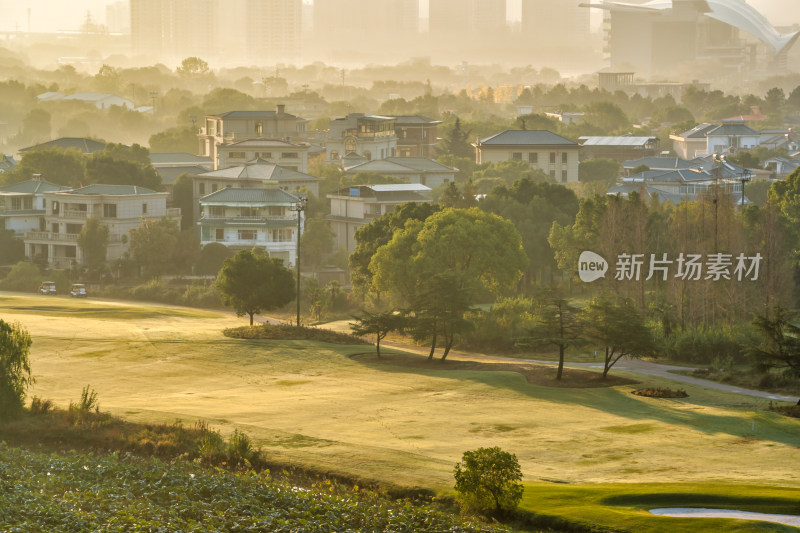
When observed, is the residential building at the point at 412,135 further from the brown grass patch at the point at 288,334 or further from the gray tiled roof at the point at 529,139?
the brown grass patch at the point at 288,334

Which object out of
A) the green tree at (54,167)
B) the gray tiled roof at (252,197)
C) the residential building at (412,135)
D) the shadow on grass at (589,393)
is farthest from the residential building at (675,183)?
the shadow on grass at (589,393)

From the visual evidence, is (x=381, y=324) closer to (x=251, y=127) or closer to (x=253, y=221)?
(x=253, y=221)

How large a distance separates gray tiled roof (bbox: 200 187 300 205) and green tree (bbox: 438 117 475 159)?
2669 inches

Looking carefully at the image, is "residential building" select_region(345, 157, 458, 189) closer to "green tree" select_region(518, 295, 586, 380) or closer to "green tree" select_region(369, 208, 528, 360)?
"green tree" select_region(369, 208, 528, 360)

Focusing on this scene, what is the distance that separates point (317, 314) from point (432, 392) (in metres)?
24.8

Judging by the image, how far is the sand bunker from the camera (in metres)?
27.8

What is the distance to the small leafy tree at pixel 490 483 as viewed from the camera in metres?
28.9

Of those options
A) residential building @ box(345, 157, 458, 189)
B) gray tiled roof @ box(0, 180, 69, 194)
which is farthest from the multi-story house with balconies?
residential building @ box(345, 157, 458, 189)

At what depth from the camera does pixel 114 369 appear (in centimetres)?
4903

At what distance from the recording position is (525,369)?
1991 inches

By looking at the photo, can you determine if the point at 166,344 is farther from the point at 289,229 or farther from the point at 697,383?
the point at 289,229

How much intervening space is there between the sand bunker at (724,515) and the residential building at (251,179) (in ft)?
244

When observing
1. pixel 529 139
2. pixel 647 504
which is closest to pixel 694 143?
pixel 529 139

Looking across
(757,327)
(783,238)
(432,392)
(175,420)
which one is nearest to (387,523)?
(175,420)
